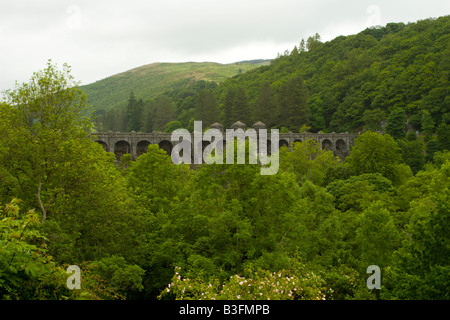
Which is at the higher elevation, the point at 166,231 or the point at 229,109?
the point at 229,109

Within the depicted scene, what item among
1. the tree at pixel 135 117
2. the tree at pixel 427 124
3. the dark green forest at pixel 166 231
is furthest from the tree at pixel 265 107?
the dark green forest at pixel 166 231

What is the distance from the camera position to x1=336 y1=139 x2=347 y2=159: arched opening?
301ft

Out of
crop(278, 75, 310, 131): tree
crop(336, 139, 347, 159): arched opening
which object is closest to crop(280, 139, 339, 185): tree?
crop(336, 139, 347, 159): arched opening

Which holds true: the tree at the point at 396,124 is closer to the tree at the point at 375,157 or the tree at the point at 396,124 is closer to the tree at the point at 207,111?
the tree at the point at 375,157

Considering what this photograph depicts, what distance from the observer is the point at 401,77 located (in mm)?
97250

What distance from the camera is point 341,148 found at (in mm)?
93312

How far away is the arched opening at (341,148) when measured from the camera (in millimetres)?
91812

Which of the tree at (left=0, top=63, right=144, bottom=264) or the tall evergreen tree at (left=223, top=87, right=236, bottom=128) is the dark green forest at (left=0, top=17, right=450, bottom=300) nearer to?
the tree at (left=0, top=63, right=144, bottom=264)

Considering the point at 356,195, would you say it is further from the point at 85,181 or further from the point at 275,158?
the point at 85,181

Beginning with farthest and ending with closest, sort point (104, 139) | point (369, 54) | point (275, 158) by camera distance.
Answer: point (369, 54) < point (104, 139) < point (275, 158)

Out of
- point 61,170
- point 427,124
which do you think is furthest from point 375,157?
point 61,170

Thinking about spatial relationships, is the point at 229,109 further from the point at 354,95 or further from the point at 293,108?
the point at 354,95
